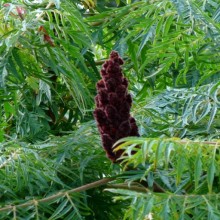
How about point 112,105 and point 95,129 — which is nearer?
point 112,105

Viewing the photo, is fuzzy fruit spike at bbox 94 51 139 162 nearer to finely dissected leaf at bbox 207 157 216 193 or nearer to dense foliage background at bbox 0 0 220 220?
dense foliage background at bbox 0 0 220 220

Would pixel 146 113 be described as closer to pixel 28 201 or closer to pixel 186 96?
pixel 186 96

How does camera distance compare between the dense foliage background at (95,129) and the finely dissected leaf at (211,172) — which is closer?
the finely dissected leaf at (211,172)

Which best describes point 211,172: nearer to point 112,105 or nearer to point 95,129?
point 112,105

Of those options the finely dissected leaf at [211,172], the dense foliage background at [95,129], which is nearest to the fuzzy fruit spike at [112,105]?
the dense foliage background at [95,129]

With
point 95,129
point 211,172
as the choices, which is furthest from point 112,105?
point 95,129

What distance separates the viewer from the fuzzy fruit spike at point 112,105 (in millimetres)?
1886

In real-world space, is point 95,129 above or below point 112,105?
below

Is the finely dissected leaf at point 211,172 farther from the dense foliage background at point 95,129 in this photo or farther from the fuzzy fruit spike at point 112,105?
the fuzzy fruit spike at point 112,105

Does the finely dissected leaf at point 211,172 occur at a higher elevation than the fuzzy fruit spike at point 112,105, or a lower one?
lower

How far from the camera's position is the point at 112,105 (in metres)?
1.89

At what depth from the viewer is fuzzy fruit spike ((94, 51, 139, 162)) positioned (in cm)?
189

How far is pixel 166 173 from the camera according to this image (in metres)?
2.16

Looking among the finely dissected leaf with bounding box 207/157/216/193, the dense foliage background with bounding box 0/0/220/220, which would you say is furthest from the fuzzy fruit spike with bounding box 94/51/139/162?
the finely dissected leaf with bounding box 207/157/216/193
